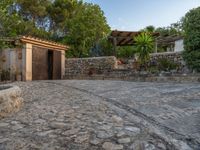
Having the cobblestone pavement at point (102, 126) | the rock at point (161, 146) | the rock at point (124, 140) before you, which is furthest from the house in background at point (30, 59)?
the rock at point (161, 146)

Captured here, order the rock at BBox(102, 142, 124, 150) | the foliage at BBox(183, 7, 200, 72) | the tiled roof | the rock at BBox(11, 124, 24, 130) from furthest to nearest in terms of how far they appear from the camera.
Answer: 1. the tiled roof
2. the foliage at BBox(183, 7, 200, 72)
3. the rock at BBox(11, 124, 24, 130)
4. the rock at BBox(102, 142, 124, 150)

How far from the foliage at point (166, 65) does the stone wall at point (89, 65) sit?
4.11 meters

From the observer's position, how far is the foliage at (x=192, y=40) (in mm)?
15586

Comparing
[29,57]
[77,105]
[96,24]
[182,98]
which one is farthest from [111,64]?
[77,105]

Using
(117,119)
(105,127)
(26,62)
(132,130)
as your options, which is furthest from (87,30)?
(132,130)

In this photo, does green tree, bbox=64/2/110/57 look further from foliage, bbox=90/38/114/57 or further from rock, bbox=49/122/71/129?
rock, bbox=49/122/71/129

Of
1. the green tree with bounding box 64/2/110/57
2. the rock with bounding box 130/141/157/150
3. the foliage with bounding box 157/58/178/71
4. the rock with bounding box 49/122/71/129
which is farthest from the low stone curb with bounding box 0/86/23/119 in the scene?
the green tree with bounding box 64/2/110/57

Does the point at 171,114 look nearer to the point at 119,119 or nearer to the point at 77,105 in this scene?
the point at 119,119

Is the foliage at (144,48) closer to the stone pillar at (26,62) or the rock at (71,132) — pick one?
the stone pillar at (26,62)

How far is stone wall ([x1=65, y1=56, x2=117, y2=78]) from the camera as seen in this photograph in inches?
854

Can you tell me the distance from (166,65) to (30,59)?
8.03m

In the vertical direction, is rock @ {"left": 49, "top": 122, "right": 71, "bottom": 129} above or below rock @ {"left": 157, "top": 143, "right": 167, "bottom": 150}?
above

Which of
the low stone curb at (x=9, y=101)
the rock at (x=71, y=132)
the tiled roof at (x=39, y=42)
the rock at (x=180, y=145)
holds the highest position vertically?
the tiled roof at (x=39, y=42)

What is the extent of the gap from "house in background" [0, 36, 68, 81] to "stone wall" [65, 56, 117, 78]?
7.05ft
